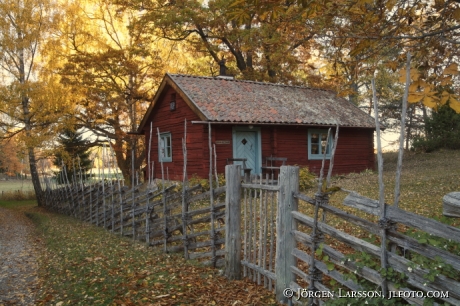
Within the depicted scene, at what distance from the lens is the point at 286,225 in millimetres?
4848

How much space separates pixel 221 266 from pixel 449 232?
4384 millimetres

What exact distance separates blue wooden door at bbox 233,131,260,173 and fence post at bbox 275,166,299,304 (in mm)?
12265

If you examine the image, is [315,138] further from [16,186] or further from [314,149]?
[16,186]

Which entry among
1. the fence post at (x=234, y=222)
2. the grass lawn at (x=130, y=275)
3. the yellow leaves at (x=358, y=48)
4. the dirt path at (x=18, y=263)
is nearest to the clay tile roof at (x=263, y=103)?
the grass lawn at (x=130, y=275)

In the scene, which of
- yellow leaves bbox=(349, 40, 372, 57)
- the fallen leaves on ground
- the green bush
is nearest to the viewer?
yellow leaves bbox=(349, 40, 372, 57)

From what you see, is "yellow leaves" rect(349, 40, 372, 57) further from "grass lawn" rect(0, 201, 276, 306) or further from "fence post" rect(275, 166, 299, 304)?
"grass lawn" rect(0, 201, 276, 306)

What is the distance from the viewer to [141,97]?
77.0 ft

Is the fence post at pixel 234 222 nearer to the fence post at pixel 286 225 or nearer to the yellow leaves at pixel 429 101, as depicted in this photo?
the fence post at pixel 286 225

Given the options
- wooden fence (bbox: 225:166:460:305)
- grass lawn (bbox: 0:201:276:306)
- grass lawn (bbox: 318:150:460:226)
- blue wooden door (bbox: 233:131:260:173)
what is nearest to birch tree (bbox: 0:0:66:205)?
blue wooden door (bbox: 233:131:260:173)

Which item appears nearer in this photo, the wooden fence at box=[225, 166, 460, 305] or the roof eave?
the wooden fence at box=[225, 166, 460, 305]

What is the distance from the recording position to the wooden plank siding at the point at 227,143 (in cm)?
1680

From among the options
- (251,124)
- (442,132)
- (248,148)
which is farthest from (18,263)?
(442,132)

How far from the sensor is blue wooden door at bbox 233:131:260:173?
17.3m

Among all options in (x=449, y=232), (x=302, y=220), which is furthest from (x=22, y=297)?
(x=449, y=232)
